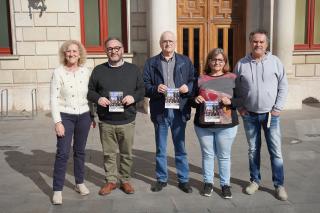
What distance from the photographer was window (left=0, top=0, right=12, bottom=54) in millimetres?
10969

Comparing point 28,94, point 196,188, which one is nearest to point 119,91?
point 196,188

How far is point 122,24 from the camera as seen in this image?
452 inches

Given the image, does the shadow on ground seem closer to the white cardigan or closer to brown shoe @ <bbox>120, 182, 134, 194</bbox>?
brown shoe @ <bbox>120, 182, 134, 194</bbox>

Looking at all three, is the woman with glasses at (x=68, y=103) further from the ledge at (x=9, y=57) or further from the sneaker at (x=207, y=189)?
the ledge at (x=9, y=57)

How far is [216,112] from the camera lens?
4.62 m

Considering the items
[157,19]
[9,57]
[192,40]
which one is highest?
[157,19]

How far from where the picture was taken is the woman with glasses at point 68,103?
462cm

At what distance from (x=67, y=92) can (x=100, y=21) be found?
23.4 ft

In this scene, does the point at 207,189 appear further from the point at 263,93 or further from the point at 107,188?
the point at 263,93

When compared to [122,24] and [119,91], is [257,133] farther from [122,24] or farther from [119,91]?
[122,24]

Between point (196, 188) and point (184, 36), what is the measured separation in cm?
715

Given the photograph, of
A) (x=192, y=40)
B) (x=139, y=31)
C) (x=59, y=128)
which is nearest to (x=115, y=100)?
(x=59, y=128)

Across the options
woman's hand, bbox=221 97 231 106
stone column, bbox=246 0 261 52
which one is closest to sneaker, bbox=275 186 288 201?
woman's hand, bbox=221 97 231 106

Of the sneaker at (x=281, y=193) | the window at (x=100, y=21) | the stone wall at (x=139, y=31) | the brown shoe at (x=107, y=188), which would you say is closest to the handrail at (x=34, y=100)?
the window at (x=100, y=21)
